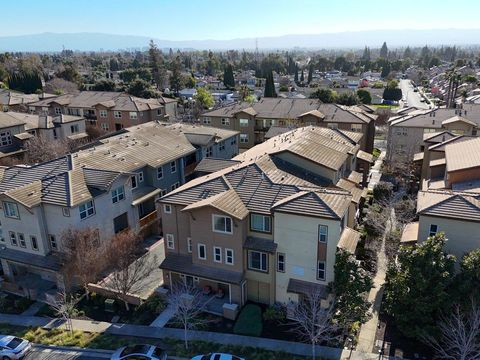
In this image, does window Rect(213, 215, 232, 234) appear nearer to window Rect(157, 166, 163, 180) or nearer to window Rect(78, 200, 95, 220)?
window Rect(78, 200, 95, 220)

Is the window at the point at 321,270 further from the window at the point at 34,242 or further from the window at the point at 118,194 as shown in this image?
the window at the point at 34,242

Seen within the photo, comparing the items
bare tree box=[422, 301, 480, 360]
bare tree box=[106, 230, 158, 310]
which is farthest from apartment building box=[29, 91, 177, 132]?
bare tree box=[422, 301, 480, 360]

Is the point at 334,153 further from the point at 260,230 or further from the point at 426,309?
the point at 426,309

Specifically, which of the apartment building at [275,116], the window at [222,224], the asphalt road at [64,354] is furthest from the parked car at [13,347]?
the apartment building at [275,116]

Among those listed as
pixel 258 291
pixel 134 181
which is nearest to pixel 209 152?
pixel 134 181

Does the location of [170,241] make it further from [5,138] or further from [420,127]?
[420,127]

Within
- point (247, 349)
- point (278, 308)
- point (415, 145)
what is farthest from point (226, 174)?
point (415, 145)
